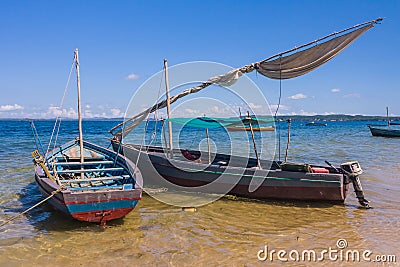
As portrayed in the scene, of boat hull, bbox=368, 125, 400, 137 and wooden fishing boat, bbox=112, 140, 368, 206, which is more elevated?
boat hull, bbox=368, 125, 400, 137

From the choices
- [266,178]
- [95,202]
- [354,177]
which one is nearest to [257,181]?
[266,178]

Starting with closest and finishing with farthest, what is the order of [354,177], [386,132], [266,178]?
[354,177] → [266,178] → [386,132]

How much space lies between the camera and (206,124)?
37.2 feet

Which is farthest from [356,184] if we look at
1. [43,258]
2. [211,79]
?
[43,258]

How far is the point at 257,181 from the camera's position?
380 inches

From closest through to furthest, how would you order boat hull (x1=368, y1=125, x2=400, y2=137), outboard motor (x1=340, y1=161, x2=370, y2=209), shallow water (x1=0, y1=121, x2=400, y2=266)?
shallow water (x1=0, y1=121, x2=400, y2=266) < outboard motor (x1=340, y1=161, x2=370, y2=209) < boat hull (x1=368, y1=125, x2=400, y2=137)

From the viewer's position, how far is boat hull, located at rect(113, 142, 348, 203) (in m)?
8.99

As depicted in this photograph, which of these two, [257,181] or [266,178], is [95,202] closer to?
[257,181]

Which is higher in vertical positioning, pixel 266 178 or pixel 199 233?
pixel 266 178

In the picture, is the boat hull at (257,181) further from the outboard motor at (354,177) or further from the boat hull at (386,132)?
the boat hull at (386,132)

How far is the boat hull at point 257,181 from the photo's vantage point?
8.99 meters

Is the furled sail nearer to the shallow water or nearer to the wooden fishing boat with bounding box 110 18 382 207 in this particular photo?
the wooden fishing boat with bounding box 110 18 382 207

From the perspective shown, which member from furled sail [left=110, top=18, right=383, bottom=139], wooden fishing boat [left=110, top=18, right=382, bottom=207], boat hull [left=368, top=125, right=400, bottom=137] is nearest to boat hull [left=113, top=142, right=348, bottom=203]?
wooden fishing boat [left=110, top=18, right=382, bottom=207]

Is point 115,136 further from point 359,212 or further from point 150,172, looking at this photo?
point 359,212
